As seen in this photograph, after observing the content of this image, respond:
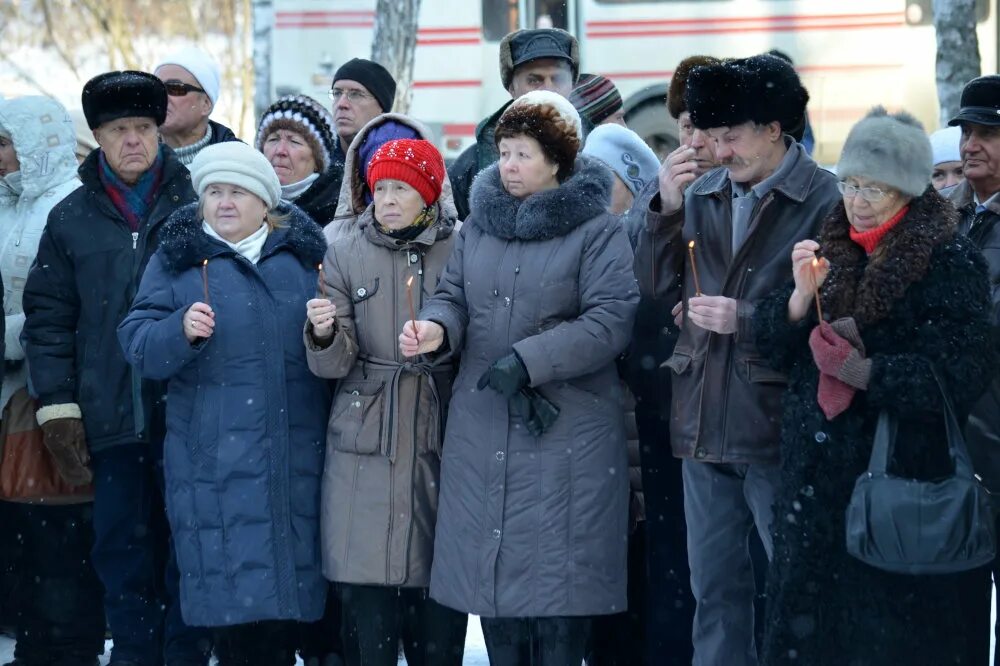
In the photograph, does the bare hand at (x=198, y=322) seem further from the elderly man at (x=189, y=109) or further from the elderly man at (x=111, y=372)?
the elderly man at (x=189, y=109)

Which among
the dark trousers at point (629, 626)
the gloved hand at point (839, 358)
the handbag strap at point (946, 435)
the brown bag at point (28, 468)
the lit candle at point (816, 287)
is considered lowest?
the dark trousers at point (629, 626)

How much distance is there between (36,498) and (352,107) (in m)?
2.18

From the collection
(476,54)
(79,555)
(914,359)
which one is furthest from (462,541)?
(476,54)

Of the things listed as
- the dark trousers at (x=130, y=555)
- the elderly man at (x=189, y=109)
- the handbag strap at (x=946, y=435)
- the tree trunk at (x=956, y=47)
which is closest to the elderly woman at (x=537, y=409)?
the handbag strap at (x=946, y=435)

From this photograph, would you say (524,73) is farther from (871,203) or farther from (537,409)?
(871,203)

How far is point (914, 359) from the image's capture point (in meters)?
3.64

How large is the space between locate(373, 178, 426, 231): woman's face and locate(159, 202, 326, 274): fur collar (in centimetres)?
33

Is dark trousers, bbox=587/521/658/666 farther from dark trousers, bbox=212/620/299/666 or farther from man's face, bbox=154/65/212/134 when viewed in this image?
man's face, bbox=154/65/212/134

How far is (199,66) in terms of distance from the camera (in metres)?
6.05

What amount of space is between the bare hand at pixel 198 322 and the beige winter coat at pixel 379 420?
313 millimetres

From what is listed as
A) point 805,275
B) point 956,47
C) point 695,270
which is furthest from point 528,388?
point 956,47

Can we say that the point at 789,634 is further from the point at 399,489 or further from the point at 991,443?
the point at 399,489

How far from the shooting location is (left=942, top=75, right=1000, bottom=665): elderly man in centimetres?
402

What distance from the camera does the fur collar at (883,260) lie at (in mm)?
3691
